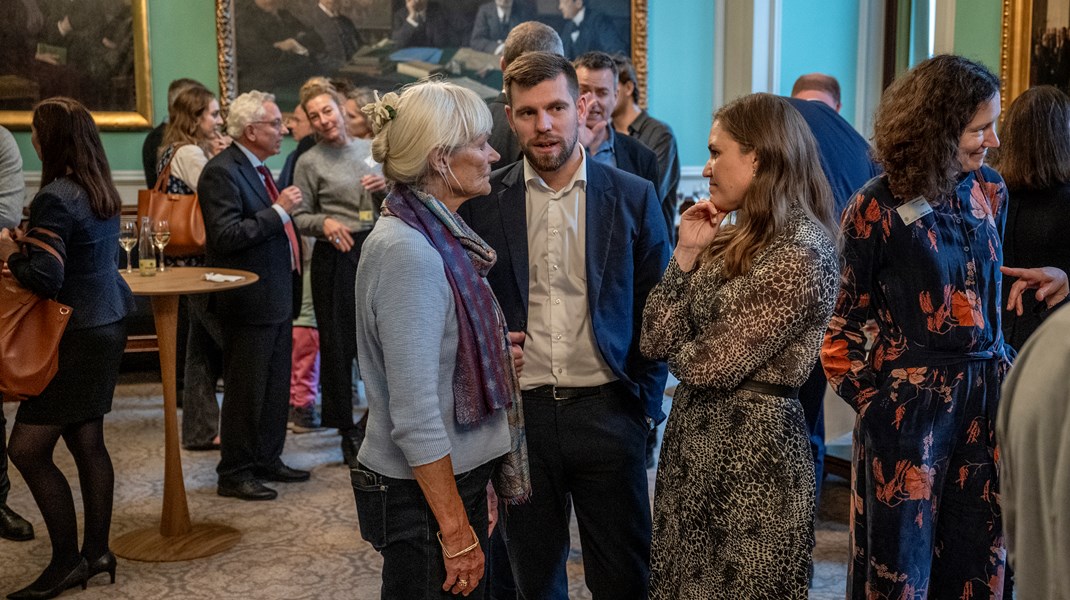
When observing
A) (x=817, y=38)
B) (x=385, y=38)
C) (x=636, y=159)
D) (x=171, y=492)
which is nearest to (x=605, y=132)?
(x=636, y=159)

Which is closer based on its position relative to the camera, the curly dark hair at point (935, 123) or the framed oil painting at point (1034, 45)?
the curly dark hair at point (935, 123)

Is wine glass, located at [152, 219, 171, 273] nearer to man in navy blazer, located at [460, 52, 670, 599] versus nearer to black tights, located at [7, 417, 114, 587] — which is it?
black tights, located at [7, 417, 114, 587]

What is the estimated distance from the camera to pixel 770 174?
234cm

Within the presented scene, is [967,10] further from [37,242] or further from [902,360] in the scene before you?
[37,242]

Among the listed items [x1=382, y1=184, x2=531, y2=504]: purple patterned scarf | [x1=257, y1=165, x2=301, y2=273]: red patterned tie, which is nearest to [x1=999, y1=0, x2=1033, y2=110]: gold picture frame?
[x1=257, y1=165, x2=301, y2=273]: red patterned tie

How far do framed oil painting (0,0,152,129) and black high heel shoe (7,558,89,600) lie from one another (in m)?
4.60

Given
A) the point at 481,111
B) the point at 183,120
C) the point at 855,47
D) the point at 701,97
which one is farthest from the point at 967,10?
the point at 481,111

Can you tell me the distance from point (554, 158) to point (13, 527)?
308cm

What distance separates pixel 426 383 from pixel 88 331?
214 centimetres

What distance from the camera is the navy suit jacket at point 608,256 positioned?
2.72m

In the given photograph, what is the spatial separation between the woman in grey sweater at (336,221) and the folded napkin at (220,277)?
84 centimetres

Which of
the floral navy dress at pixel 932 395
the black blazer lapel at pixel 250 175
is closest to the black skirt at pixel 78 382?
the black blazer lapel at pixel 250 175

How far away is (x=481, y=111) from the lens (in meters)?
2.21

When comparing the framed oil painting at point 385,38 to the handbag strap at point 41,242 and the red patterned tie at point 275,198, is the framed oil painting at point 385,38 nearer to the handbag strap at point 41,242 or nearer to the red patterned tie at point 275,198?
the red patterned tie at point 275,198
